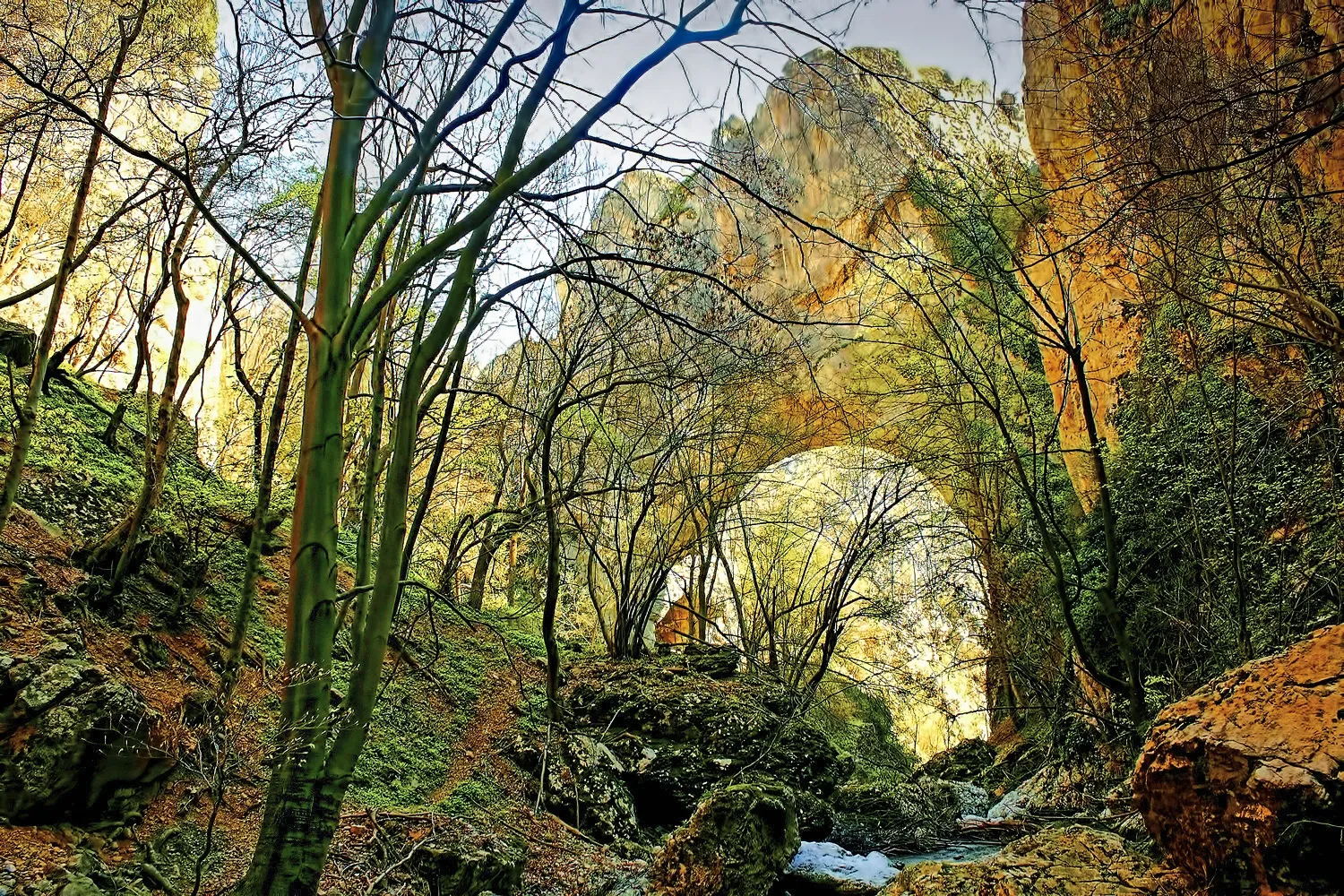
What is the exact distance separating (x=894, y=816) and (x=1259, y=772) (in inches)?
198

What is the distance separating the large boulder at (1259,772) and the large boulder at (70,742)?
146 inches

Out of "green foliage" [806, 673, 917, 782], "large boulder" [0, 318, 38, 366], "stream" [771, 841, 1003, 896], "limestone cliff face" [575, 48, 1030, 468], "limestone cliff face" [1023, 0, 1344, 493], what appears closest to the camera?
"limestone cliff face" [1023, 0, 1344, 493]

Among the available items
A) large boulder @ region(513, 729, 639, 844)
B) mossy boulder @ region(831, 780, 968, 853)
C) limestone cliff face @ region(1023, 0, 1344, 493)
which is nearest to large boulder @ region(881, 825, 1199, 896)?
limestone cliff face @ region(1023, 0, 1344, 493)

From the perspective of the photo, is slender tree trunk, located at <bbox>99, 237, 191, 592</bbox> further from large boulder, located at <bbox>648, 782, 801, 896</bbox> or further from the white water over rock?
the white water over rock

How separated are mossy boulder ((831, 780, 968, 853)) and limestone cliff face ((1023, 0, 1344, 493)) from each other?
12.3 feet

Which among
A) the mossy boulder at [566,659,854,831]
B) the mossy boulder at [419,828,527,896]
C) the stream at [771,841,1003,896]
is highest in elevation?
the mossy boulder at [566,659,854,831]

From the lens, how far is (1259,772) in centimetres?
242

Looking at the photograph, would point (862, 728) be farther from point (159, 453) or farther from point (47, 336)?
point (47, 336)

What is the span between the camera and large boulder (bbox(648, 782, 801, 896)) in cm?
418

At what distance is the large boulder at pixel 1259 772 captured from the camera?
2.30 m

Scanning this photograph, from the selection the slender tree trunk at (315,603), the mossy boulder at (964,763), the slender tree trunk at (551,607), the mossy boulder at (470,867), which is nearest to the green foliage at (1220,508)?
the mossy boulder at (964,763)

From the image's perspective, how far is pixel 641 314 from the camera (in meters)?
6.47

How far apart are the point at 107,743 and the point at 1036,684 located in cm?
684

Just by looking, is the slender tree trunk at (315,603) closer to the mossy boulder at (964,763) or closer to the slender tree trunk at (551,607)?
the slender tree trunk at (551,607)
